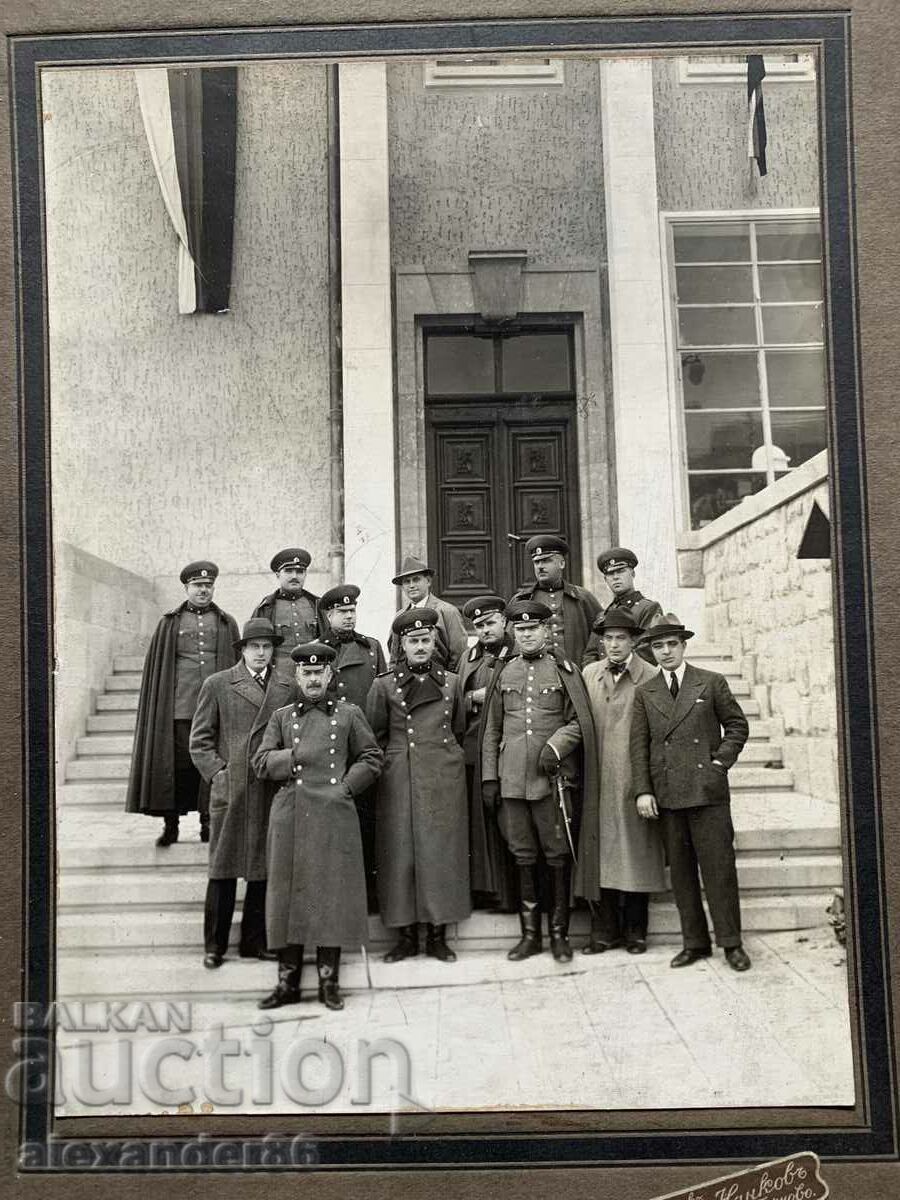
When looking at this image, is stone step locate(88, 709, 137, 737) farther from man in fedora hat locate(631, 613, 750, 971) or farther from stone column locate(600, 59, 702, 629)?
stone column locate(600, 59, 702, 629)

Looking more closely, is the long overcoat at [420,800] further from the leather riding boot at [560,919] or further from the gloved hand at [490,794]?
the leather riding boot at [560,919]

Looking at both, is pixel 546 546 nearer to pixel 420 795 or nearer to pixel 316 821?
pixel 420 795

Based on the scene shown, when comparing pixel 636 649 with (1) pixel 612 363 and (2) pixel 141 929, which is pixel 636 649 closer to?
(1) pixel 612 363

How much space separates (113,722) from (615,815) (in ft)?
5.89

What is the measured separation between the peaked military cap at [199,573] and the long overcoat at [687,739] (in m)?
1.59

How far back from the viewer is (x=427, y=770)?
3.94 metres

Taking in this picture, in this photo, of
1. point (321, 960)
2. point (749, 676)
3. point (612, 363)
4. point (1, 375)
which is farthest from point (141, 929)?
point (612, 363)

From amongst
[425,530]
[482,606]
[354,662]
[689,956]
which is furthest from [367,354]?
[689,956]

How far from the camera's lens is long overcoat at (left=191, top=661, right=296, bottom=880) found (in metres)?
3.62

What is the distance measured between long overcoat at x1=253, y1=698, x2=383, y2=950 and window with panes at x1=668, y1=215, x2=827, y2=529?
1.49 metres

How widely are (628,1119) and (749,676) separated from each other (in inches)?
58.6

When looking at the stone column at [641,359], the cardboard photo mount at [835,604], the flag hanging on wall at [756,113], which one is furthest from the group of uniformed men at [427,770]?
the flag hanging on wall at [756,113]

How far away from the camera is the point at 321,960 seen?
139 inches

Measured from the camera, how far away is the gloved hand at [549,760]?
3855 mm
